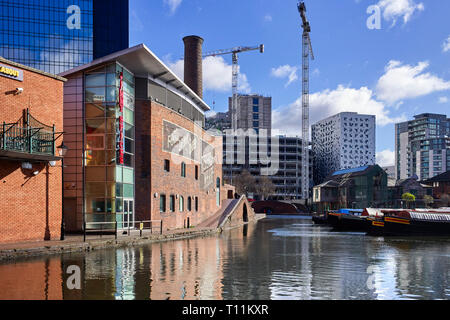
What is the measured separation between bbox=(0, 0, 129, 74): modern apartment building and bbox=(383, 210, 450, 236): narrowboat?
236 feet

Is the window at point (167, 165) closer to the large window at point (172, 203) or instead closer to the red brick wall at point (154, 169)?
the red brick wall at point (154, 169)

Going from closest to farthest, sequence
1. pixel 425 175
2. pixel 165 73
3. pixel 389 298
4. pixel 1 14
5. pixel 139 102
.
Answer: pixel 389 298 < pixel 139 102 < pixel 165 73 < pixel 1 14 < pixel 425 175

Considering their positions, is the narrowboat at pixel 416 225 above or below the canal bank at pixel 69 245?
below

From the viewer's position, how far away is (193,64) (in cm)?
6156

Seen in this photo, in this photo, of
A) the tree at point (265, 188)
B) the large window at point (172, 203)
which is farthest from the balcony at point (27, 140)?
the tree at point (265, 188)

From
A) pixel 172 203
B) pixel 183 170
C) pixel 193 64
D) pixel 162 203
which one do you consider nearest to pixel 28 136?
→ pixel 162 203

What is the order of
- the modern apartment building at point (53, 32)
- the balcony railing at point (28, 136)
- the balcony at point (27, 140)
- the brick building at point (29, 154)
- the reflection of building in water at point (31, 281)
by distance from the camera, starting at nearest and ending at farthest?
1. the reflection of building in water at point (31, 281)
2. the balcony at point (27, 140)
3. the balcony railing at point (28, 136)
4. the brick building at point (29, 154)
5. the modern apartment building at point (53, 32)

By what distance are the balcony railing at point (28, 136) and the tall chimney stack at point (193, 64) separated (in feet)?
125

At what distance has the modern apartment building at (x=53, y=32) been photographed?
8525cm

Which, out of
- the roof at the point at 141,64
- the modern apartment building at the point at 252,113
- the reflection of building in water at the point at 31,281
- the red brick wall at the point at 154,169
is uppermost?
the modern apartment building at the point at 252,113
